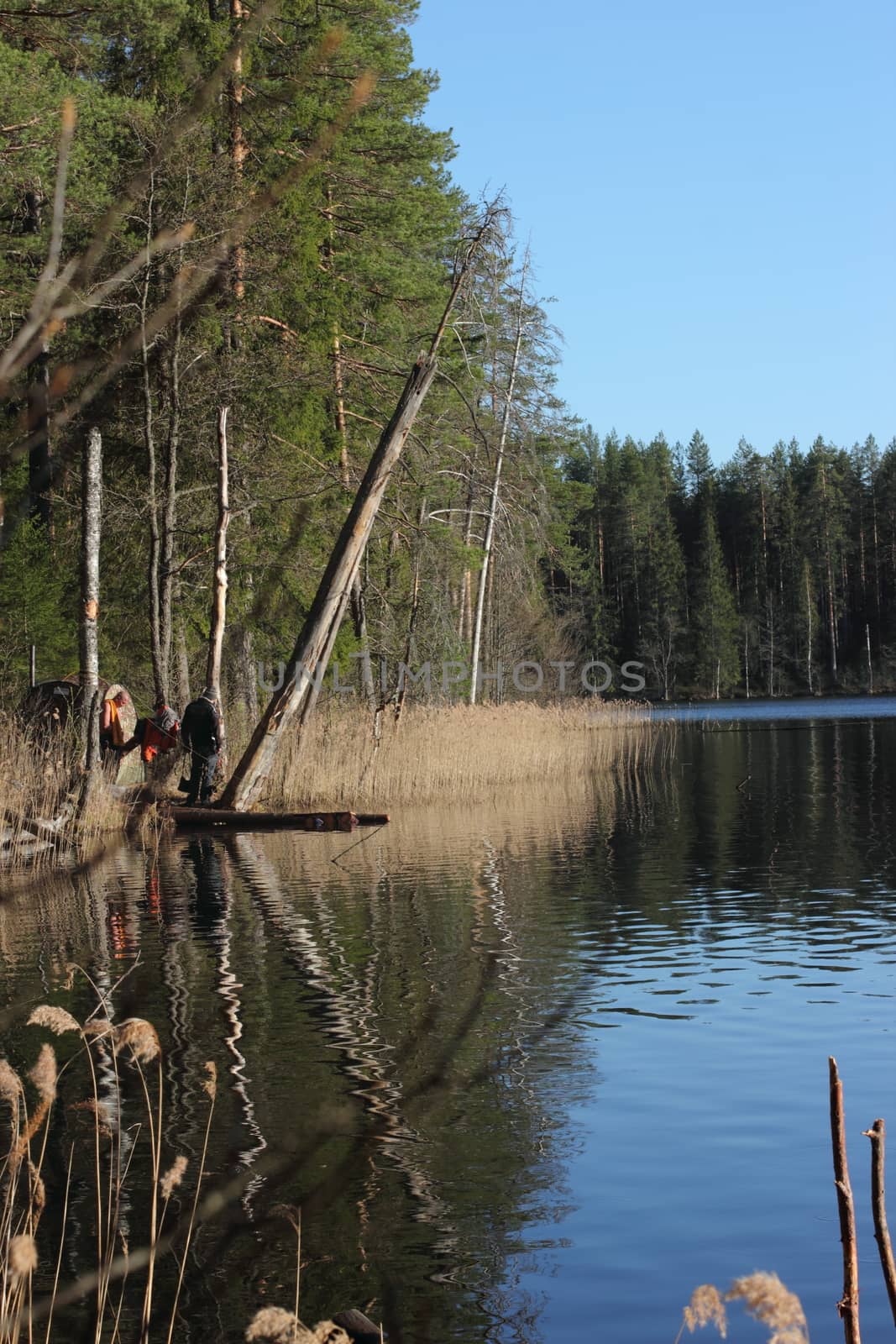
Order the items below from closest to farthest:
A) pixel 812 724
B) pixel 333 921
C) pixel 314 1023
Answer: pixel 314 1023 < pixel 333 921 < pixel 812 724

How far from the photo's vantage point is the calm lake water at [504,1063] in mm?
4793

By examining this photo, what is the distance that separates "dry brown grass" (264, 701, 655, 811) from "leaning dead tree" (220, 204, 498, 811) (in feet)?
4.38

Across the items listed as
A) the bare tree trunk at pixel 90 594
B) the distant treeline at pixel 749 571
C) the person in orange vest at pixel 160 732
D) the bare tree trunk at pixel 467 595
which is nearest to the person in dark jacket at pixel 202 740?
the person in orange vest at pixel 160 732

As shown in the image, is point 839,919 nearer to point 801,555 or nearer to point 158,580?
point 158,580

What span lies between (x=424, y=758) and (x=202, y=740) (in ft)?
16.7

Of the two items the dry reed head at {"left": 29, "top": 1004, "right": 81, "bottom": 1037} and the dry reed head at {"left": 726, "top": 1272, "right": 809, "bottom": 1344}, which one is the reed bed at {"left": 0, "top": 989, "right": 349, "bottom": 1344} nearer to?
the dry reed head at {"left": 29, "top": 1004, "right": 81, "bottom": 1037}

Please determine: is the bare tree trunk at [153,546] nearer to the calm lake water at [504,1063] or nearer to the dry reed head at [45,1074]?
the calm lake water at [504,1063]

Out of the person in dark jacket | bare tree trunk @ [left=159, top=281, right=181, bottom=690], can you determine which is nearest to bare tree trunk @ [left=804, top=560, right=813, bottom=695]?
bare tree trunk @ [left=159, top=281, right=181, bottom=690]

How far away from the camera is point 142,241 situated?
21.0 metres

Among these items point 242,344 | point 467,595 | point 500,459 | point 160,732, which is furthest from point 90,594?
point 467,595

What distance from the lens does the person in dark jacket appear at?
1798 centimetres

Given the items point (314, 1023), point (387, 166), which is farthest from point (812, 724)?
point (314, 1023)

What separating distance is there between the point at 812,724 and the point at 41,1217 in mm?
53541

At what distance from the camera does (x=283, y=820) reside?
14281mm
